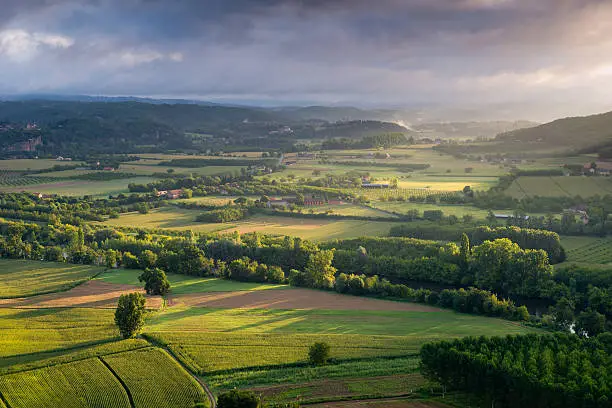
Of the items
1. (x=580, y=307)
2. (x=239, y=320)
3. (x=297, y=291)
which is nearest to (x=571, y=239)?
(x=580, y=307)

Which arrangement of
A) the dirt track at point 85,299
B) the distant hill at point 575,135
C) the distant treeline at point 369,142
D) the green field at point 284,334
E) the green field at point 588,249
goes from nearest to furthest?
the green field at point 284,334 → the dirt track at point 85,299 → the green field at point 588,249 → the distant hill at point 575,135 → the distant treeline at point 369,142

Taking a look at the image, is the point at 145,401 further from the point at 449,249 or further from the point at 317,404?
the point at 449,249

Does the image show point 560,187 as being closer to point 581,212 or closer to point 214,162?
point 581,212

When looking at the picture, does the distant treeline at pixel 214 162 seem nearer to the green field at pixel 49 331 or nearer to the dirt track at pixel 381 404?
the green field at pixel 49 331

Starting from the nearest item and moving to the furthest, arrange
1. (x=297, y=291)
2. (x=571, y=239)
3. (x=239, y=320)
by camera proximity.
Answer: (x=239, y=320) < (x=297, y=291) < (x=571, y=239)

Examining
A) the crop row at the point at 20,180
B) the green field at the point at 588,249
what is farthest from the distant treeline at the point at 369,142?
the green field at the point at 588,249

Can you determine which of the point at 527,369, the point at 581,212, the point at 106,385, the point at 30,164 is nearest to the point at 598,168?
the point at 581,212
